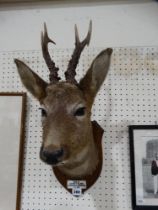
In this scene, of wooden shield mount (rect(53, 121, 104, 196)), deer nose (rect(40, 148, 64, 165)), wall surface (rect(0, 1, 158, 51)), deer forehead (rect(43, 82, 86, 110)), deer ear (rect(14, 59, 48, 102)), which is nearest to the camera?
deer nose (rect(40, 148, 64, 165))

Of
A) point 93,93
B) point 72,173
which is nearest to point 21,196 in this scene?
point 72,173

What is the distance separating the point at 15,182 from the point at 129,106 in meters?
0.65

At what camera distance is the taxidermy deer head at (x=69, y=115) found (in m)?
1.23

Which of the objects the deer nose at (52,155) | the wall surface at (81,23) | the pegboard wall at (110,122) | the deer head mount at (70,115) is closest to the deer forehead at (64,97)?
the deer head mount at (70,115)

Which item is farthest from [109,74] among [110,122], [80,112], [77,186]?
[77,186]

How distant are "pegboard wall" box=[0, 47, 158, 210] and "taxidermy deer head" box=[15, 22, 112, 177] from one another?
0.13 meters

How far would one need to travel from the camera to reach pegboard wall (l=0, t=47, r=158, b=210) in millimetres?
1562

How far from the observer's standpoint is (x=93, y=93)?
141 centimetres

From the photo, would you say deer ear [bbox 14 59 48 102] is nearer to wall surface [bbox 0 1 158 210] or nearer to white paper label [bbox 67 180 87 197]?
wall surface [bbox 0 1 158 210]

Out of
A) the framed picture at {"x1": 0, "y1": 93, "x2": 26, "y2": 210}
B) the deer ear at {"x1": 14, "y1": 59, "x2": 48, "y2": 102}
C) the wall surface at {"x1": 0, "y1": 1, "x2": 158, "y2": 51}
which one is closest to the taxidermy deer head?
the deer ear at {"x1": 14, "y1": 59, "x2": 48, "y2": 102}

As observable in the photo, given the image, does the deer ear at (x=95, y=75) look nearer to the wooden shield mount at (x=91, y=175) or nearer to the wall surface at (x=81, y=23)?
the wooden shield mount at (x=91, y=175)

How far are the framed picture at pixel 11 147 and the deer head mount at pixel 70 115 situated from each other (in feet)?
0.78

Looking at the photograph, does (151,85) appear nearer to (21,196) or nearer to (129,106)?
(129,106)

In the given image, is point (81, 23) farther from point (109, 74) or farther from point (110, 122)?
point (110, 122)
